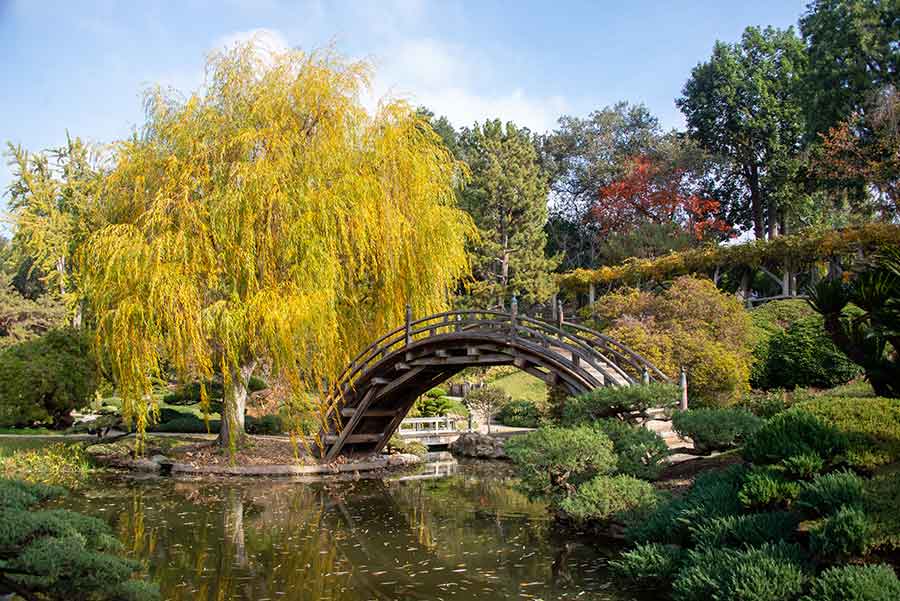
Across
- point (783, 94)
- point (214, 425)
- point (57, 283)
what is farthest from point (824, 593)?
point (783, 94)

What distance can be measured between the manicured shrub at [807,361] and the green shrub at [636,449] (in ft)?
33.5

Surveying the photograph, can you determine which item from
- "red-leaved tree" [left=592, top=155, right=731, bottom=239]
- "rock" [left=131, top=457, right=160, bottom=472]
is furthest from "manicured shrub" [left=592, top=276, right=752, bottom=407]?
"red-leaved tree" [left=592, top=155, right=731, bottom=239]

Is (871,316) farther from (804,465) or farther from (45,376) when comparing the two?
(45,376)

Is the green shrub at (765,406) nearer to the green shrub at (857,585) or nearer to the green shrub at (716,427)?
the green shrub at (716,427)

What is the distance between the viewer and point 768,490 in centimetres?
695

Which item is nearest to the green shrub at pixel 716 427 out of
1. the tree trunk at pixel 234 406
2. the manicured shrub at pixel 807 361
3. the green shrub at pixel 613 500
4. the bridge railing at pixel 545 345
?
the green shrub at pixel 613 500

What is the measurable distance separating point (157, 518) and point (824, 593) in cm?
856

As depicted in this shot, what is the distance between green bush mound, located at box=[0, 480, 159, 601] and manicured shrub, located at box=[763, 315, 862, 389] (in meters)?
16.5

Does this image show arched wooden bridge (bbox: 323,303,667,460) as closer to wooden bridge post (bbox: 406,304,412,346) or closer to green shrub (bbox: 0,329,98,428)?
wooden bridge post (bbox: 406,304,412,346)

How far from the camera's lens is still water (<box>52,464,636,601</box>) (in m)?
7.80

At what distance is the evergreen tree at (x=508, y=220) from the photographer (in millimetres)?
30016

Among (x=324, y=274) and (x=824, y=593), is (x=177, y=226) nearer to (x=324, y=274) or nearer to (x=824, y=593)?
(x=324, y=274)

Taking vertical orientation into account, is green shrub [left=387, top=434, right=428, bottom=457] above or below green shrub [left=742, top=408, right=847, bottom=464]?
below

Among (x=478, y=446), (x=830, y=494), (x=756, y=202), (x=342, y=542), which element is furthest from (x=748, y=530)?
(x=756, y=202)
